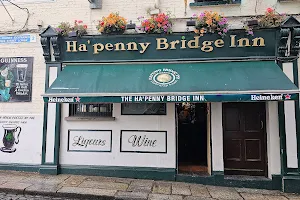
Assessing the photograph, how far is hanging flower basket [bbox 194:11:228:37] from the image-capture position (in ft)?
19.1

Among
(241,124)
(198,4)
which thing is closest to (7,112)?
(198,4)

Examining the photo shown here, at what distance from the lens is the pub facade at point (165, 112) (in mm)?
5652

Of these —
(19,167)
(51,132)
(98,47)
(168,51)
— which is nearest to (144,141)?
(168,51)

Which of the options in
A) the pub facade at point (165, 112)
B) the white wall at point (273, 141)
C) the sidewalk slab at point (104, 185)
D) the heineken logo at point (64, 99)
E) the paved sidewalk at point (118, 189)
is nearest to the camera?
the paved sidewalk at point (118, 189)

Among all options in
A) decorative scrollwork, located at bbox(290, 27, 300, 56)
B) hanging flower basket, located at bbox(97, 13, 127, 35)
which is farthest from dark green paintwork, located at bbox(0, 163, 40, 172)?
decorative scrollwork, located at bbox(290, 27, 300, 56)

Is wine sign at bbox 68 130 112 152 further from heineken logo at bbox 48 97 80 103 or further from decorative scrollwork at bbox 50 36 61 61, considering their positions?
decorative scrollwork at bbox 50 36 61 61

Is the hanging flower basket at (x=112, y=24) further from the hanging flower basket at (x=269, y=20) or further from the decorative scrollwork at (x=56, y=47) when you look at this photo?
the hanging flower basket at (x=269, y=20)

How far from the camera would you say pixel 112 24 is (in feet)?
20.0

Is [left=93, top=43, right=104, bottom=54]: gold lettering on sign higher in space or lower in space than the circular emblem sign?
higher

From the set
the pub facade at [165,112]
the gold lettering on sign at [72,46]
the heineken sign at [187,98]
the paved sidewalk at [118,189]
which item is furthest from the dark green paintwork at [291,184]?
the gold lettering on sign at [72,46]

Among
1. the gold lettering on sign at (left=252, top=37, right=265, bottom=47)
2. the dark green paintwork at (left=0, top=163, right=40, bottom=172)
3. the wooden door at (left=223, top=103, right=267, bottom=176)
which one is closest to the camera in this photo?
the gold lettering on sign at (left=252, top=37, right=265, bottom=47)

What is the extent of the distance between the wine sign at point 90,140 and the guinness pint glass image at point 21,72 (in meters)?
2.10

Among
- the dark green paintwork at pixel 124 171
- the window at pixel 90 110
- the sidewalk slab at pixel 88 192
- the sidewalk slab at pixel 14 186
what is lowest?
the sidewalk slab at pixel 88 192

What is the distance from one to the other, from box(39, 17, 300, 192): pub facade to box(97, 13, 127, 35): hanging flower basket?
188 millimetres
